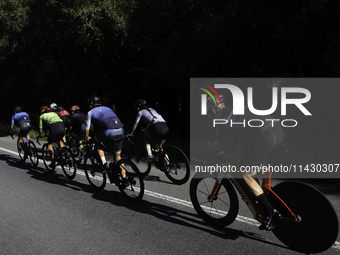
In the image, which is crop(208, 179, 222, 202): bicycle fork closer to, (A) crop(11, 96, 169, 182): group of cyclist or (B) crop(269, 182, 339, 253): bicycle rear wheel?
(B) crop(269, 182, 339, 253): bicycle rear wheel

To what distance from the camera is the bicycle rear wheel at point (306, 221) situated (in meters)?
3.52

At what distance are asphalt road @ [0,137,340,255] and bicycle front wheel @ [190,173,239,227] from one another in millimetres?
143

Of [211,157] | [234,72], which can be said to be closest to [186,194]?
[211,157]

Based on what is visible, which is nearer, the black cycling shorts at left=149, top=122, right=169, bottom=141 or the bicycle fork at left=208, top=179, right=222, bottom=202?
the bicycle fork at left=208, top=179, right=222, bottom=202

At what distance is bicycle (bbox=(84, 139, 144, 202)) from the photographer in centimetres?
552

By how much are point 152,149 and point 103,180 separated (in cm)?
148

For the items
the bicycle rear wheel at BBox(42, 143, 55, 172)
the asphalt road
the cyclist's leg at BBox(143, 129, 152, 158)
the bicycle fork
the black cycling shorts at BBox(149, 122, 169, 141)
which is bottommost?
the asphalt road

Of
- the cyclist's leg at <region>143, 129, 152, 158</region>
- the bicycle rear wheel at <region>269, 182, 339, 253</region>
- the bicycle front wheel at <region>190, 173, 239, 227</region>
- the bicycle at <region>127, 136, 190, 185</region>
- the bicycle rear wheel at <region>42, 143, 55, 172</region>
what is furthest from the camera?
the bicycle rear wheel at <region>42, 143, 55, 172</region>

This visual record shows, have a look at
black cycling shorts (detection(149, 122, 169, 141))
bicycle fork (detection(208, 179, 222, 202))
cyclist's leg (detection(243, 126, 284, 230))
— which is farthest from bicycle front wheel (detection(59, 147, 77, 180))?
cyclist's leg (detection(243, 126, 284, 230))

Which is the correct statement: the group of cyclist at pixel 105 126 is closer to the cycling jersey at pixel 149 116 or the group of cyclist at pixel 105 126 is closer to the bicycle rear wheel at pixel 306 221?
the cycling jersey at pixel 149 116

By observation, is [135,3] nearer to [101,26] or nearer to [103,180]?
[101,26]

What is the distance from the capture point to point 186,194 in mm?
6062

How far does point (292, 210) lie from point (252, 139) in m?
1.03

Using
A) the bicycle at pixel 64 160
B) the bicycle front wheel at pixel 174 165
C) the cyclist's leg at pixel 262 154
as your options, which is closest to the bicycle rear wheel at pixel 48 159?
the bicycle at pixel 64 160
